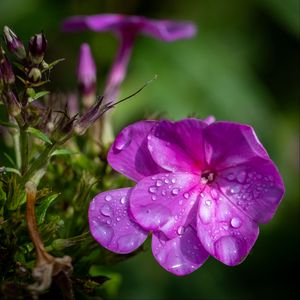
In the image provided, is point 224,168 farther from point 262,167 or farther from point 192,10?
point 192,10

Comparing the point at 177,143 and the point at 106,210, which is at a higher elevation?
the point at 177,143

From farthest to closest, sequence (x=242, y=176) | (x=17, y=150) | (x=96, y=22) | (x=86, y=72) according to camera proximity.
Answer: (x=96, y=22) → (x=86, y=72) → (x=17, y=150) → (x=242, y=176)

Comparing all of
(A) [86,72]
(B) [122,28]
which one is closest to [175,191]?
(A) [86,72]

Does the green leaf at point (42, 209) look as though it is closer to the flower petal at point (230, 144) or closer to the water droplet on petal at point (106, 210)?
the water droplet on petal at point (106, 210)

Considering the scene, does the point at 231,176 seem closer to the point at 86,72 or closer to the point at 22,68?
the point at 22,68

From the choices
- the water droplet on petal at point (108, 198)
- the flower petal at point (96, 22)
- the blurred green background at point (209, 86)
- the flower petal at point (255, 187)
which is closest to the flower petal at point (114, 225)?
the water droplet on petal at point (108, 198)

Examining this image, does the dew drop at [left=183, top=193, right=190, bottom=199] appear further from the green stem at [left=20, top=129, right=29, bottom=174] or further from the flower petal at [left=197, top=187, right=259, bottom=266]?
the green stem at [left=20, top=129, right=29, bottom=174]

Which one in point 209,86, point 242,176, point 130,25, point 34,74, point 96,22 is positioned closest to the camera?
point 34,74
